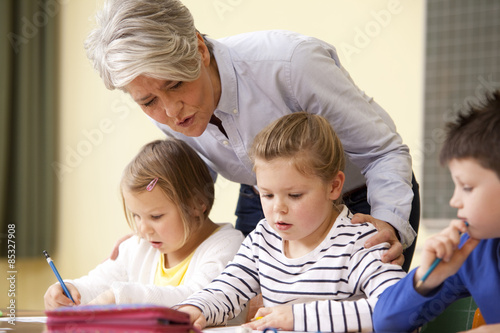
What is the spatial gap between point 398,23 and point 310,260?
6.98ft

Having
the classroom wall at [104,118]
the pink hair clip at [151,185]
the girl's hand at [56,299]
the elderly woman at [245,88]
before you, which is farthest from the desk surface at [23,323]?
the classroom wall at [104,118]

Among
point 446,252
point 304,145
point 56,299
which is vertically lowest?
point 56,299


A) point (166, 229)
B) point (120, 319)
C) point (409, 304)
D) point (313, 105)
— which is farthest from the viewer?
point (166, 229)

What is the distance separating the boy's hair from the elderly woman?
302mm

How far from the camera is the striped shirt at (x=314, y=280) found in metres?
1.02

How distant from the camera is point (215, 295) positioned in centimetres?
118

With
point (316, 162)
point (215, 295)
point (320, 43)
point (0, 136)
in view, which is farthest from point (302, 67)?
point (0, 136)

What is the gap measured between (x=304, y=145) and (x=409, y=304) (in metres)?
0.38

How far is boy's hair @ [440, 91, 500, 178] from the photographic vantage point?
2.71 ft

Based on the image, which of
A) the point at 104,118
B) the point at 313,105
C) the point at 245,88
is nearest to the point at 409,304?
the point at 313,105

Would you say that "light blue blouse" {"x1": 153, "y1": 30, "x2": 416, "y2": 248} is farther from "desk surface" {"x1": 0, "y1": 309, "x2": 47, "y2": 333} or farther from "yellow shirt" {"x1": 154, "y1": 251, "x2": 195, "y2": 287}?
"desk surface" {"x1": 0, "y1": 309, "x2": 47, "y2": 333}

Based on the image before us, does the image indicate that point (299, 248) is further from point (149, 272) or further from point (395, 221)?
point (149, 272)

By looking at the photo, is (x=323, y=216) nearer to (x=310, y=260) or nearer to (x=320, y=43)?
(x=310, y=260)

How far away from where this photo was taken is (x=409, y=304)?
3.00ft
